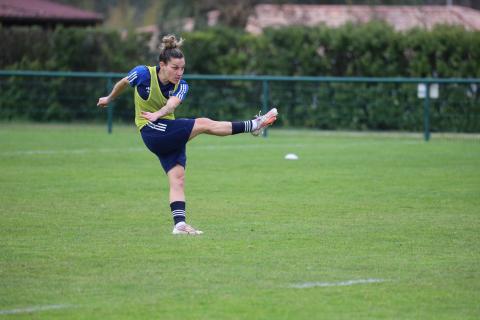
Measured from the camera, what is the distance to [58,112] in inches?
1044

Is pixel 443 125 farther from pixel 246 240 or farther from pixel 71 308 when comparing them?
pixel 71 308

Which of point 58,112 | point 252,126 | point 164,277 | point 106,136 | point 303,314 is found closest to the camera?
point 303,314

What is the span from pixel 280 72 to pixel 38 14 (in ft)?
31.8

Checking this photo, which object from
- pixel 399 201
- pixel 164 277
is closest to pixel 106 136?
pixel 399 201

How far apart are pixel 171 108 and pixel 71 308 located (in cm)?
329

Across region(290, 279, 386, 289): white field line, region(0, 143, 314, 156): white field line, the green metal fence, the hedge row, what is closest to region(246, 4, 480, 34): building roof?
the hedge row

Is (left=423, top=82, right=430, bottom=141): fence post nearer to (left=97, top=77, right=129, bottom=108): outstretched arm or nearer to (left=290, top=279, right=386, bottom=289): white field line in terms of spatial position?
(left=97, top=77, right=129, bottom=108): outstretched arm

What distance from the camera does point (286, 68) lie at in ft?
93.1

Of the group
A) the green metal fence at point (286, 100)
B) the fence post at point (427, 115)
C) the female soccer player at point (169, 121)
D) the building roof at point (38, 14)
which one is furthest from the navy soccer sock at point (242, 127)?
the building roof at point (38, 14)

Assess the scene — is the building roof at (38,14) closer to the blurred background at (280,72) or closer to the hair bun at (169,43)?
the blurred background at (280,72)

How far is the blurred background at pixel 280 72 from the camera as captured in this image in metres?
24.9

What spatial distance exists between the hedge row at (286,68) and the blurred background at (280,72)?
28 mm

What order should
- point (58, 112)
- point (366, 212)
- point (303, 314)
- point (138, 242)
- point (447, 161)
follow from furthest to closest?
point (58, 112), point (447, 161), point (366, 212), point (138, 242), point (303, 314)

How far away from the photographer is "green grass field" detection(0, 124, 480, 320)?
6.80 m
